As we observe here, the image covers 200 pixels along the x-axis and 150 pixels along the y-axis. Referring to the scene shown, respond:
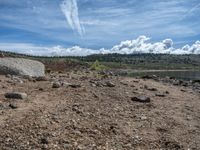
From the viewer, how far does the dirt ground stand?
9367 mm

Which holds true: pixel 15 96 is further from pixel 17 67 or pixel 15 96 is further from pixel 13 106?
pixel 17 67

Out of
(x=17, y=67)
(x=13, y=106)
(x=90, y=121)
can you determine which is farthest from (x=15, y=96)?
(x=17, y=67)

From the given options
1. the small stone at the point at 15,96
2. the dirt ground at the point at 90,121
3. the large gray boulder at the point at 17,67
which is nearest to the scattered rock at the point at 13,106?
the dirt ground at the point at 90,121

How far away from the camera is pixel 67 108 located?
11.8 meters

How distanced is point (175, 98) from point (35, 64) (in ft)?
27.1

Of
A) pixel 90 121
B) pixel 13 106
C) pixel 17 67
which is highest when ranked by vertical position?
pixel 17 67

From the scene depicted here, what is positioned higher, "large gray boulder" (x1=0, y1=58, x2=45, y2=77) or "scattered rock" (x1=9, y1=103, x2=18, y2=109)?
"large gray boulder" (x1=0, y1=58, x2=45, y2=77)

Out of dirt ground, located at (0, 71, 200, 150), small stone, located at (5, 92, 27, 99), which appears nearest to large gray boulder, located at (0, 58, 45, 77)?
dirt ground, located at (0, 71, 200, 150)

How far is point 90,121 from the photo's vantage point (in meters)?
10.9

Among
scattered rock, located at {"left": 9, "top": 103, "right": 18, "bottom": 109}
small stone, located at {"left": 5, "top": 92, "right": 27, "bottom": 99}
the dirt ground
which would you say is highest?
small stone, located at {"left": 5, "top": 92, "right": 27, "bottom": 99}

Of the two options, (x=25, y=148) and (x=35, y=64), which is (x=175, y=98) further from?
(x=25, y=148)

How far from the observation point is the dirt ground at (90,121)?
9.37 meters

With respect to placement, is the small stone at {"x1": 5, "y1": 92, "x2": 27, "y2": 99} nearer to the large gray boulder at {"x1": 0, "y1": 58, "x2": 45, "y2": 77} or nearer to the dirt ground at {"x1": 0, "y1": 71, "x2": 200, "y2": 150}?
the dirt ground at {"x1": 0, "y1": 71, "x2": 200, "y2": 150}

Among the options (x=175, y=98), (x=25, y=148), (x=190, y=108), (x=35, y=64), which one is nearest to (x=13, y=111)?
(x=25, y=148)
